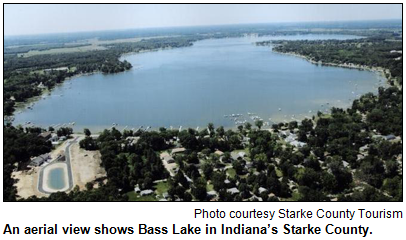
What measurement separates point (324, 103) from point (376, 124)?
367 cm

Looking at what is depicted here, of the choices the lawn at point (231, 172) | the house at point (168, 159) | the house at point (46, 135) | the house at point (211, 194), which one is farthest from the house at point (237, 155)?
the house at point (46, 135)

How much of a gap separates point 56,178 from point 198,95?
8686 mm

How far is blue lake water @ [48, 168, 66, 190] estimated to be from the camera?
6850mm

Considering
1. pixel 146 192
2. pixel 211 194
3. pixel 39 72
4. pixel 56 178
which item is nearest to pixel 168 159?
pixel 146 192

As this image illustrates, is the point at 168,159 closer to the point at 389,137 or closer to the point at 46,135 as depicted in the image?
the point at 46,135

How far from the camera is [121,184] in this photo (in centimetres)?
662

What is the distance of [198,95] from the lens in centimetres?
1509

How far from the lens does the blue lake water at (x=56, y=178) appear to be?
22.5 feet

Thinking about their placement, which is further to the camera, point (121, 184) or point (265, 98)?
point (265, 98)

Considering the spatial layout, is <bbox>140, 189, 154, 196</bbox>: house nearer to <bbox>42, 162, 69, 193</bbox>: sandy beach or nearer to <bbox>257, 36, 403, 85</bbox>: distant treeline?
<bbox>42, 162, 69, 193</bbox>: sandy beach

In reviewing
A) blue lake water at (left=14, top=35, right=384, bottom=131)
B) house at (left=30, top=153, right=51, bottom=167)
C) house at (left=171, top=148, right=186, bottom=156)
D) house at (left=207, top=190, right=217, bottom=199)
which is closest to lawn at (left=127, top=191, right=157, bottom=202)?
house at (left=207, top=190, right=217, bottom=199)

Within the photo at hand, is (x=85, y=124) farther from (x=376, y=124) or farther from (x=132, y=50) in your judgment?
(x=132, y=50)

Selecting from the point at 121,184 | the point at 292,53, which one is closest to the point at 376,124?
the point at 121,184

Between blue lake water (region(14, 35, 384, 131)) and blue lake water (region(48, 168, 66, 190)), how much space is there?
144 inches
